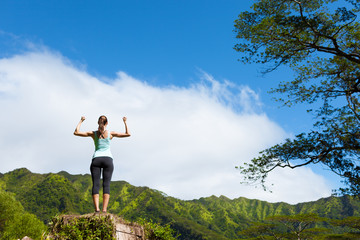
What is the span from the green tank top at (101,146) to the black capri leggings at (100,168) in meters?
0.10

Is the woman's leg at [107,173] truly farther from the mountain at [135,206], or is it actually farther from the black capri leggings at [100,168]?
the mountain at [135,206]

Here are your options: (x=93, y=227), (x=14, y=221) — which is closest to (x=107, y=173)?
(x=93, y=227)

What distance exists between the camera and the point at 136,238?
462 centimetres

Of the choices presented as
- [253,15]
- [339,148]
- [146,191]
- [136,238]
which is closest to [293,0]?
[253,15]

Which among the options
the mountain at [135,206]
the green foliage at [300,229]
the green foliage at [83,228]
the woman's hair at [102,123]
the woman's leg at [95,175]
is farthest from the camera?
the mountain at [135,206]

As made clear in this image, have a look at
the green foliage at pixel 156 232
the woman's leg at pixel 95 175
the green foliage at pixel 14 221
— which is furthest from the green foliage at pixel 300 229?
the woman's leg at pixel 95 175

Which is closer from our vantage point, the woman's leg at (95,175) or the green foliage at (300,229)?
the woman's leg at (95,175)

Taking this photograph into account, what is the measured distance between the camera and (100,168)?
5.20 m

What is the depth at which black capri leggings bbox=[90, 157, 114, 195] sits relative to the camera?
16.8ft

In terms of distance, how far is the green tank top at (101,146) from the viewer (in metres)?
5.23

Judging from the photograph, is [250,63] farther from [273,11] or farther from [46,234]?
[46,234]

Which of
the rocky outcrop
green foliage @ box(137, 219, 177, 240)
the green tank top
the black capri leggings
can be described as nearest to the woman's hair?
the green tank top

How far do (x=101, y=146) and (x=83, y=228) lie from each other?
1481mm

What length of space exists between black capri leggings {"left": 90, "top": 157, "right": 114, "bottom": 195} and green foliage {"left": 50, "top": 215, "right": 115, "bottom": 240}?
2.35 ft
